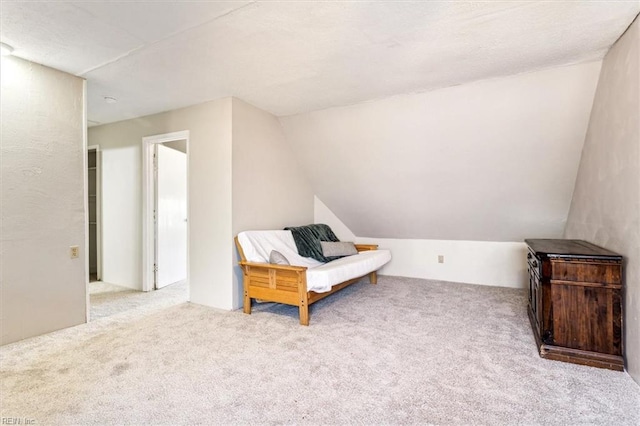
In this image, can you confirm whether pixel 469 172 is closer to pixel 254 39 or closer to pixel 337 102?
pixel 337 102

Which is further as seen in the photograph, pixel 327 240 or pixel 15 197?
pixel 327 240

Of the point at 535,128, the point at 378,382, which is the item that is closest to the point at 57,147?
the point at 378,382

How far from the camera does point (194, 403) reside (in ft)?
5.49

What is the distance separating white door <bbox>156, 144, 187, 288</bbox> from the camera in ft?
13.4

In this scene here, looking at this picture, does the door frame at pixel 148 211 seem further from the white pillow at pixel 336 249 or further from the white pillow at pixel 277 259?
the white pillow at pixel 336 249

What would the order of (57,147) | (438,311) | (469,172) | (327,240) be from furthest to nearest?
(327,240)
(469,172)
(438,311)
(57,147)

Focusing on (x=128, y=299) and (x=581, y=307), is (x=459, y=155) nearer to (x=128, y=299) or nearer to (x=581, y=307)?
(x=581, y=307)

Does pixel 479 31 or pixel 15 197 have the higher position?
pixel 479 31

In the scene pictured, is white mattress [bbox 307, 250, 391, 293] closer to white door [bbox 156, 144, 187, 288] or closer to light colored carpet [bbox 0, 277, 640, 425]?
light colored carpet [bbox 0, 277, 640, 425]

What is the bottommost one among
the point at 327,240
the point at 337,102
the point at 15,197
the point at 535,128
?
the point at 327,240

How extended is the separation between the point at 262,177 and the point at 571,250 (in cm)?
296

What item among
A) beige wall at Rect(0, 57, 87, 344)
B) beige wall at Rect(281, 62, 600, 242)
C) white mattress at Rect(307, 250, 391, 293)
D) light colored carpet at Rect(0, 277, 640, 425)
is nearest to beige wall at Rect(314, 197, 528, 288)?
beige wall at Rect(281, 62, 600, 242)

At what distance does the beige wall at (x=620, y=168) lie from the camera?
187 centimetres

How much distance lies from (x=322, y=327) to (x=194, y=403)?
128cm
